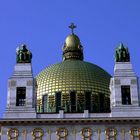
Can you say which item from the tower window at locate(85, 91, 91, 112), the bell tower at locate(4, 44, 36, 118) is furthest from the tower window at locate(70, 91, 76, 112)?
the bell tower at locate(4, 44, 36, 118)

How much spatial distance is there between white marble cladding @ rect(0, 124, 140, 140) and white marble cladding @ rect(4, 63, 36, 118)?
4.05 feet

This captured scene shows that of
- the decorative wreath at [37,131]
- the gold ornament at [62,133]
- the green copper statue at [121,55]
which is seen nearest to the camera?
the gold ornament at [62,133]

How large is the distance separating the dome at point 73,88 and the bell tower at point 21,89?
21.1 ft

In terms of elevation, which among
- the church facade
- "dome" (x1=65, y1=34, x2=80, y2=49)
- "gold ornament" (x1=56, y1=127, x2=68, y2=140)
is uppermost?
"dome" (x1=65, y1=34, x2=80, y2=49)

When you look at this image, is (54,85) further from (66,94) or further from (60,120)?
(60,120)

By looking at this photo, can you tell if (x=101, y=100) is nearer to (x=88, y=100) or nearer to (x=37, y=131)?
(x=88, y=100)

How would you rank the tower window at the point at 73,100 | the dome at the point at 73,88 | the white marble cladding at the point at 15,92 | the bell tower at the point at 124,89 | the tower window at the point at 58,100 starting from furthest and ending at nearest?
the dome at the point at 73,88 → the tower window at the point at 58,100 → the tower window at the point at 73,100 → the bell tower at the point at 124,89 → the white marble cladding at the point at 15,92

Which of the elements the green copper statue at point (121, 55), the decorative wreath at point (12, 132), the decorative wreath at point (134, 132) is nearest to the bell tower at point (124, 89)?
the green copper statue at point (121, 55)

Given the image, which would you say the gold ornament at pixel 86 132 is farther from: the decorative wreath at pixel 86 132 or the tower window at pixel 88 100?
the tower window at pixel 88 100

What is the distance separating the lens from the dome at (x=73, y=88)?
208 ft

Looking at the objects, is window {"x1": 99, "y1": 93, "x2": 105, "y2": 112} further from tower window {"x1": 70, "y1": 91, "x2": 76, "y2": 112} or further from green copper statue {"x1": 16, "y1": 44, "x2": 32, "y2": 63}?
green copper statue {"x1": 16, "y1": 44, "x2": 32, "y2": 63}

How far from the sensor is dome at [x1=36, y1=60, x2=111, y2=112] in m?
63.5

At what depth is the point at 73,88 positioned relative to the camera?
64.7m

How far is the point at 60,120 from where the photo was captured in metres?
54.7
